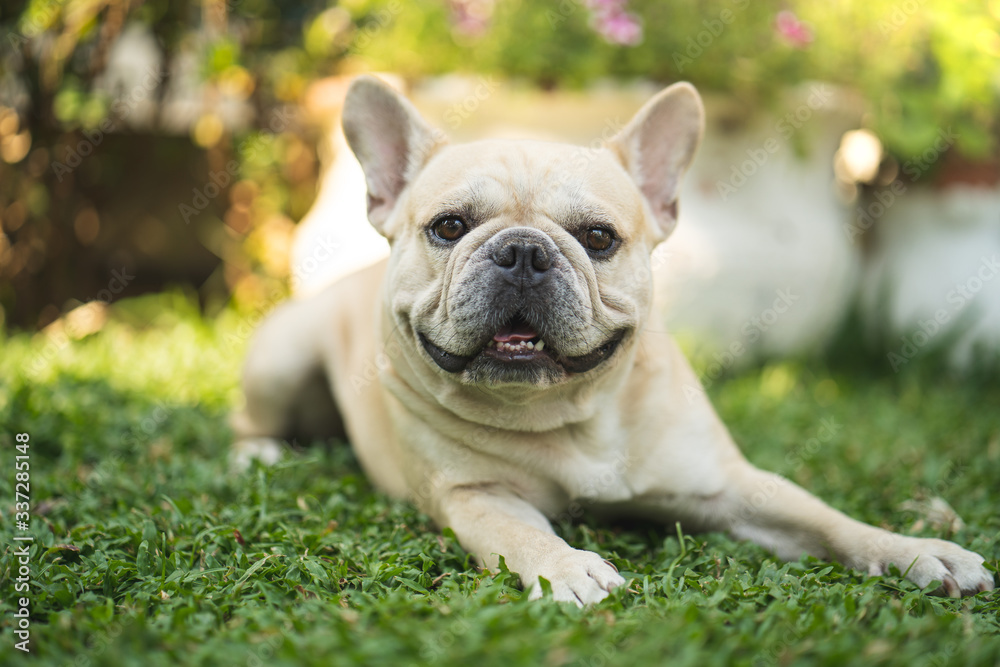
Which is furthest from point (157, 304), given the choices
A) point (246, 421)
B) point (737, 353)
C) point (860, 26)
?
point (860, 26)

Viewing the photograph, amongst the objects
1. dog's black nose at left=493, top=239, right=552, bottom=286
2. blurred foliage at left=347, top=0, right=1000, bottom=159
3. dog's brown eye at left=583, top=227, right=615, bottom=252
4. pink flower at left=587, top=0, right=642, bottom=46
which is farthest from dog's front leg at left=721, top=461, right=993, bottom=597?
blurred foliage at left=347, top=0, right=1000, bottom=159

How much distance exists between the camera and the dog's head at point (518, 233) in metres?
2.19

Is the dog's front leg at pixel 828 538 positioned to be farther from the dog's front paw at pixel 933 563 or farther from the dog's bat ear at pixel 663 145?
the dog's bat ear at pixel 663 145

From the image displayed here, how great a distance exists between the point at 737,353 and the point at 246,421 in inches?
Answer: 117

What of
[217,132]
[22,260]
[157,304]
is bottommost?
[157,304]

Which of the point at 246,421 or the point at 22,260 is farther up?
the point at 22,260

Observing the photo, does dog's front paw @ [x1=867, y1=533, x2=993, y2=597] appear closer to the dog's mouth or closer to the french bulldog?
the french bulldog

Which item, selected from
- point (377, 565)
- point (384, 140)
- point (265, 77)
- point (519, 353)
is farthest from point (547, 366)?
point (265, 77)

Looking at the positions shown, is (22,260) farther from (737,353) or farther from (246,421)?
(737,353)

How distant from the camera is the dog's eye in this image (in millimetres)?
2441

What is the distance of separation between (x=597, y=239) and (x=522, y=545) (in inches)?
37.2

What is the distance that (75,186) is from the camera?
562 cm

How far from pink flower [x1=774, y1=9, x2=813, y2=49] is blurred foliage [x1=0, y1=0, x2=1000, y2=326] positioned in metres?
0.01

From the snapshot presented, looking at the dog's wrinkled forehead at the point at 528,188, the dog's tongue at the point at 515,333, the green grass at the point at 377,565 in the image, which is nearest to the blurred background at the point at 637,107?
the green grass at the point at 377,565
